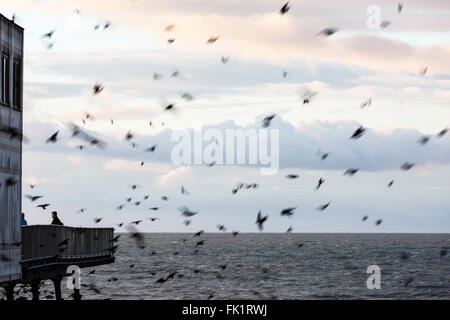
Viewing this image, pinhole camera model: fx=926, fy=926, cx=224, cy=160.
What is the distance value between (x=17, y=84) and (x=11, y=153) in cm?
254

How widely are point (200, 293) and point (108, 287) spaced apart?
9945 mm

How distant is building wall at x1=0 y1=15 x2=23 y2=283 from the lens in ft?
102

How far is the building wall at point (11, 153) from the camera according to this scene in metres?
30.9

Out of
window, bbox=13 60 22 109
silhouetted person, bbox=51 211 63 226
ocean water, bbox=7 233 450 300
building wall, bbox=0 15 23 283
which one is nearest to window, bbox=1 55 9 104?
building wall, bbox=0 15 23 283

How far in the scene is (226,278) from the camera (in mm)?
100562

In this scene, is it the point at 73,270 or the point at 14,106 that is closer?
the point at 14,106

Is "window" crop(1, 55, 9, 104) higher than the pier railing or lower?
higher

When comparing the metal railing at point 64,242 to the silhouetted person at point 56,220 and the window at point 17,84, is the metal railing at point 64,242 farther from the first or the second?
the window at point 17,84

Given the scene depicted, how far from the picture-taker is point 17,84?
3269 cm

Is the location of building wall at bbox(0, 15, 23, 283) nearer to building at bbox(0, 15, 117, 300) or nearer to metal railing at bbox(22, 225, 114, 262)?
building at bbox(0, 15, 117, 300)

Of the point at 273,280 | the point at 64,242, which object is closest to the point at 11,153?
the point at 64,242
